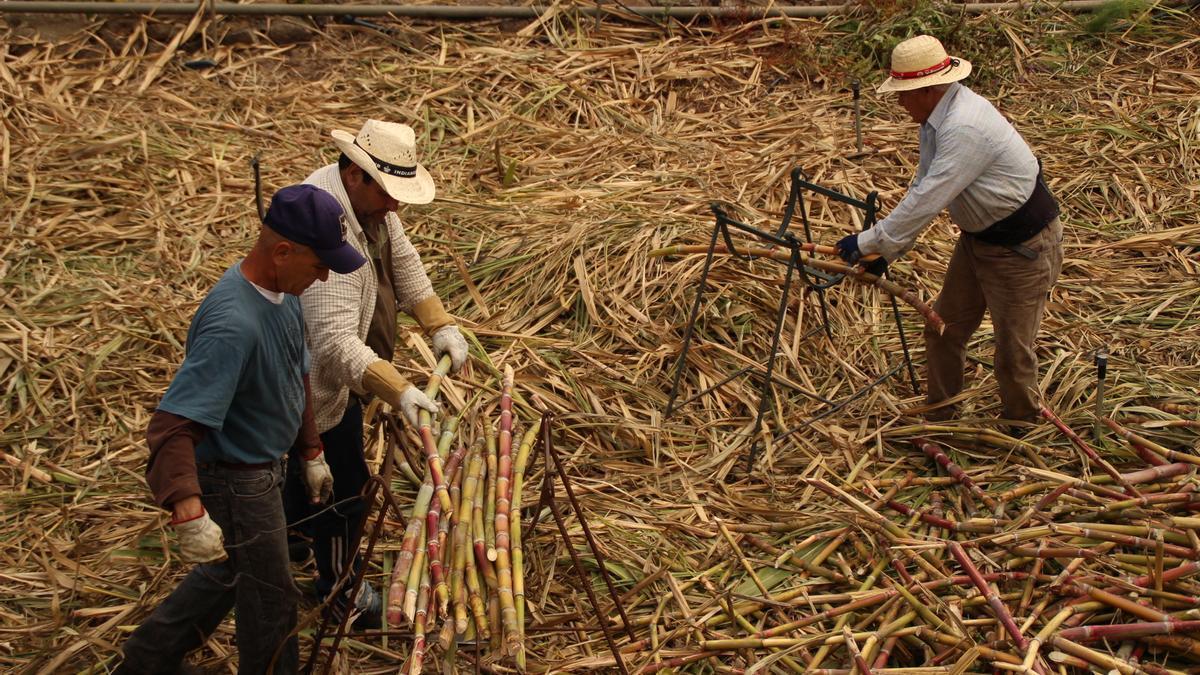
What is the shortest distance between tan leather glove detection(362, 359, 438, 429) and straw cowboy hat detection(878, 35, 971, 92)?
7.07 ft

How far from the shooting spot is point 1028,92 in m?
7.16

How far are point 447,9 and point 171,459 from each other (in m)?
5.57

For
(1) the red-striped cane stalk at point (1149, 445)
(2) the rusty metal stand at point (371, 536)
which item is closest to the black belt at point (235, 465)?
(2) the rusty metal stand at point (371, 536)

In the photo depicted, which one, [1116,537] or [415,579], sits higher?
[415,579]

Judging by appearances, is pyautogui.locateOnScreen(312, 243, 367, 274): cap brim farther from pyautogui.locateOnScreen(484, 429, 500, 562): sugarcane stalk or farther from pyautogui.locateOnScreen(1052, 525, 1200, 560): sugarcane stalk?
→ pyautogui.locateOnScreen(1052, 525, 1200, 560): sugarcane stalk

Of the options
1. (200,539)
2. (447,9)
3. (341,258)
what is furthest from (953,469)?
(447,9)

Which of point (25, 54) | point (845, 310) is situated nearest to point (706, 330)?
point (845, 310)

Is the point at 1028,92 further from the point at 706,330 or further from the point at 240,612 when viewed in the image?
the point at 240,612

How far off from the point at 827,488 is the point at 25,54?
5955 millimetres

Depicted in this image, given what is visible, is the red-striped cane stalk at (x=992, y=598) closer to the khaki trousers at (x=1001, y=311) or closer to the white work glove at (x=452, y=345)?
the khaki trousers at (x=1001, y=311)

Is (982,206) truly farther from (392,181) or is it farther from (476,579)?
(476,579)

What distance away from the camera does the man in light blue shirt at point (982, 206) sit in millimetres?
3945

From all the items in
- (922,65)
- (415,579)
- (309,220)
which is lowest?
(415,579)

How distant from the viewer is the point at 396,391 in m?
3.14
